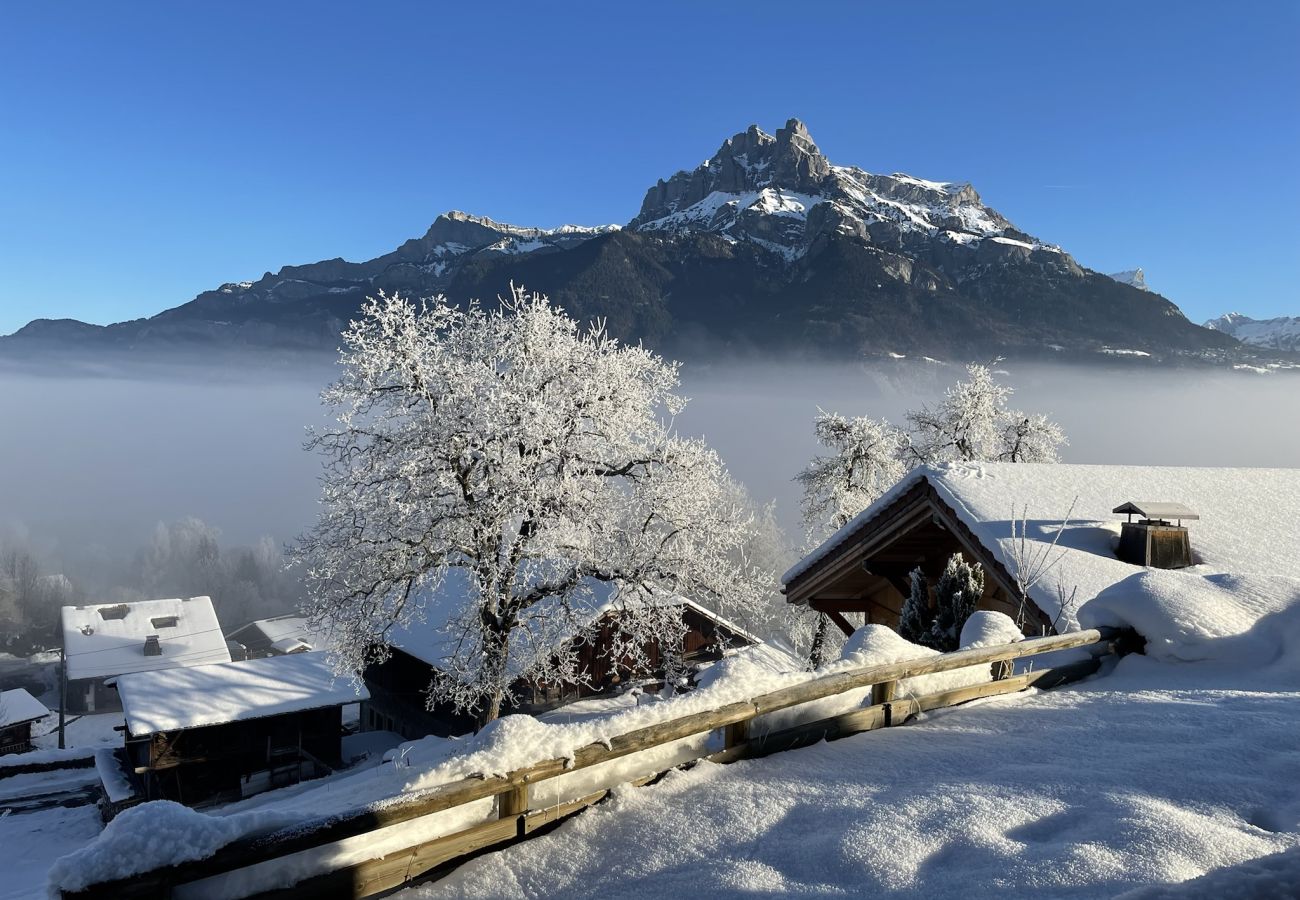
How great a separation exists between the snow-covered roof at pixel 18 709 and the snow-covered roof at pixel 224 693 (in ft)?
58.2

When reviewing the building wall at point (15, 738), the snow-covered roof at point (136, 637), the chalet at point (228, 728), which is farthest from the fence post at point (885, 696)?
the snow-covered roof at point (136, 637)

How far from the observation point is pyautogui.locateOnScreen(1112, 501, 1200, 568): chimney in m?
10.8

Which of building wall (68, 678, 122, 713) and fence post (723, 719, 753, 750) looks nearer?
fence post (723, 719, 753, 750)

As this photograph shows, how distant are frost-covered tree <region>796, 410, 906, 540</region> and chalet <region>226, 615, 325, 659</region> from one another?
48087 mm

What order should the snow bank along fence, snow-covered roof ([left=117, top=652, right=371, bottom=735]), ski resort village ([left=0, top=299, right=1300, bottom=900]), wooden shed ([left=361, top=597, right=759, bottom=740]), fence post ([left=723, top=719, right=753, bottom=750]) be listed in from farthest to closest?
wooden shed ([left=361, top=597, right=759, bottom=740])
snow-covered roof ([left=117, top=652, right=371, bottom=735])
fence post ([left=723, top=719, right=753, bottom=750])
ski resort village ([left=0, top=299, right=1300, bottom=900])
the snow bank along fence

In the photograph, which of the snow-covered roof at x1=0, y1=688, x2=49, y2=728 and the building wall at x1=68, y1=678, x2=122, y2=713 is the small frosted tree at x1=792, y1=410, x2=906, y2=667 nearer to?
the snow-covered roof at x1=0, y1=688, x2=49, y2=728

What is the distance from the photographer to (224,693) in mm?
26016

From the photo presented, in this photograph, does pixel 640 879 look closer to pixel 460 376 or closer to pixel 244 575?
pixel 460 376

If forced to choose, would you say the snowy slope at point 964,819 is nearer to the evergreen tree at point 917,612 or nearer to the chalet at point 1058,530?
the chalet at point 1058,530

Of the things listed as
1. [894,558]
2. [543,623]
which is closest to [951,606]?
[894,558]

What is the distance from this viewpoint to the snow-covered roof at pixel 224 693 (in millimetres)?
24188

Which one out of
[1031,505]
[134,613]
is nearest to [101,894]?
[1031,505]

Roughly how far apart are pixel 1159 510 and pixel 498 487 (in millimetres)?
11978

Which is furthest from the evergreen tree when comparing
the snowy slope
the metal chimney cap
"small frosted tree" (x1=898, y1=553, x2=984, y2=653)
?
the snowy slope
